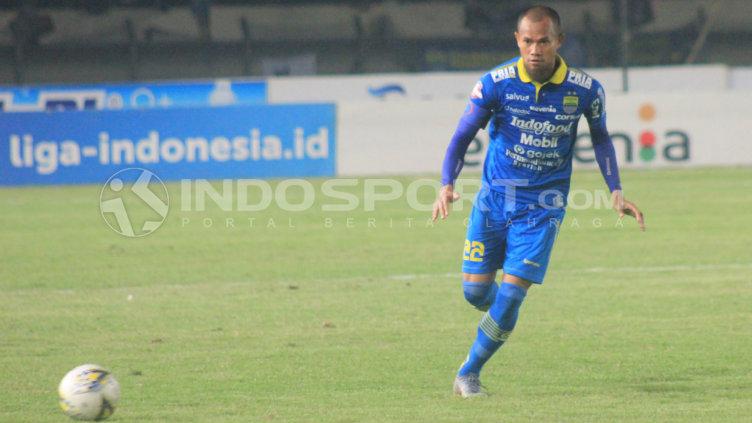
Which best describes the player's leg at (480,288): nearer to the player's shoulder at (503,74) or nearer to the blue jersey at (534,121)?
the blue jersey at (534,121)

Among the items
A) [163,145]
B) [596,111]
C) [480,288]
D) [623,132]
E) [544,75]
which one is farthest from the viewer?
[623,132]

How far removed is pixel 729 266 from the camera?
12.1 m

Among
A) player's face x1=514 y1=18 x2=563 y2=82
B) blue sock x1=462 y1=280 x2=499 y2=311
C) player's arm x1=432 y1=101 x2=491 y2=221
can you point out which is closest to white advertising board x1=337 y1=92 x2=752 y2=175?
blue sock x1=462 y1=280 x2=499 y2=311

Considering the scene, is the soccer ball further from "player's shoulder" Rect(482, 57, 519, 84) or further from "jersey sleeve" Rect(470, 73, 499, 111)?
"player's shoulder" Rect(482, 57, 519, 84)

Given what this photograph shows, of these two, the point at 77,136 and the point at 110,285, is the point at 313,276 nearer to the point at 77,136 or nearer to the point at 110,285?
the point at 110,285

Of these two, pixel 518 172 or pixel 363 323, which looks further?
pixel 363 323

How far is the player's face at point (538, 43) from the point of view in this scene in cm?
650

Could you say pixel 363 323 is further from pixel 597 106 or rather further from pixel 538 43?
pixel 538 43

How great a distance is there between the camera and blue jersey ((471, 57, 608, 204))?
6.82 meters

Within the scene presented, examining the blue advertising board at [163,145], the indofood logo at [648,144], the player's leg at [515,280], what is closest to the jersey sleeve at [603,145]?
the player's leg at [515,280]

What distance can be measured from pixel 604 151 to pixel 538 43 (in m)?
0.95

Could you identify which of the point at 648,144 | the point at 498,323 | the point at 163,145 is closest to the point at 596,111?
the point at 498,323

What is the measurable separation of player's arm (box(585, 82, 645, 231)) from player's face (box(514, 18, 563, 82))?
0.41 m

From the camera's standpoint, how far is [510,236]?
698 cm
